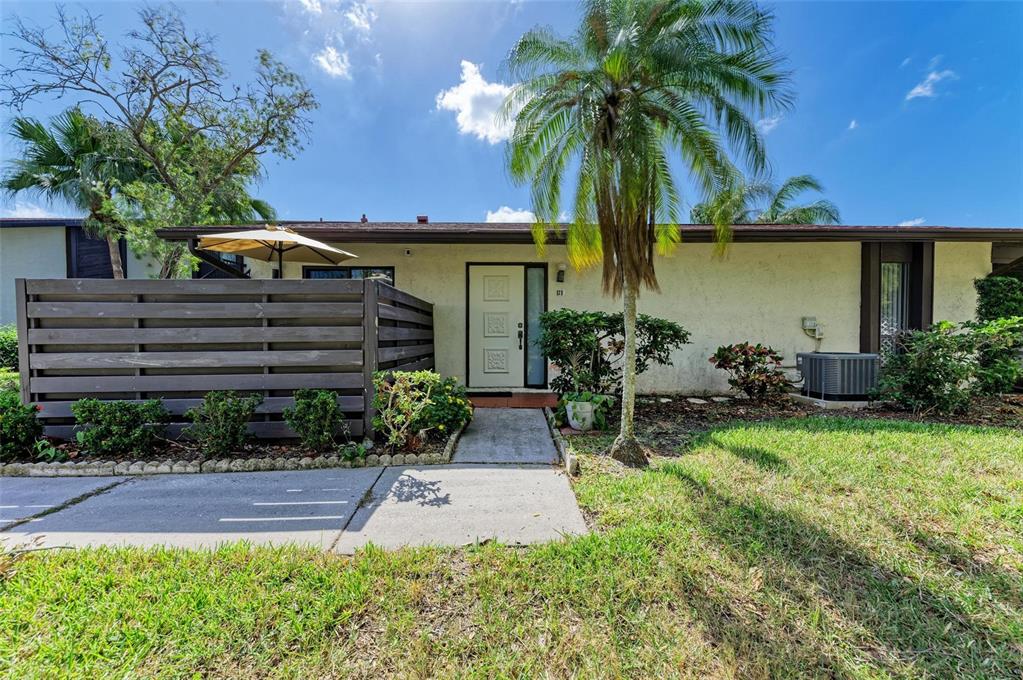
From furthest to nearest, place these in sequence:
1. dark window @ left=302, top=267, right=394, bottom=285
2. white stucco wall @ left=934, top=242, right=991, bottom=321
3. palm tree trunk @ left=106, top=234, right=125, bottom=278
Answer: palm tree trunk @ left=106, top=234, right=125, bottom=278
dark window @ left=302, top=267, right=394, bottom=285
white stucco wall @ left=934, top=242, right=991, bottom=321

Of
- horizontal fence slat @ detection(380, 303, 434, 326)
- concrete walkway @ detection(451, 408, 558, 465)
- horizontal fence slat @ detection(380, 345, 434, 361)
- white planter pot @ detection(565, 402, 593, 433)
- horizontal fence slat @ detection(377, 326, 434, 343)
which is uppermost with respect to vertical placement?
horizontal fence slat @ detection(380, 303, 434, 326)

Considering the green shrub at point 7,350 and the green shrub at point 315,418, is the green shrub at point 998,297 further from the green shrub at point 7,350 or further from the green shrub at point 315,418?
the green shrub at point 7,350

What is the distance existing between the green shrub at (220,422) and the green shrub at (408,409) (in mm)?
1288

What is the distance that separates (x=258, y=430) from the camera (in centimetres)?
407

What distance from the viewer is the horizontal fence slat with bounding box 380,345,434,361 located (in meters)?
4.41

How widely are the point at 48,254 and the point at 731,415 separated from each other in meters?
19.0

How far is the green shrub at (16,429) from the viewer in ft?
11.9

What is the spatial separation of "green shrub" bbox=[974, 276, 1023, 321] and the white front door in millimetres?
8385

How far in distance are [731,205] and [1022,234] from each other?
6.45 meters

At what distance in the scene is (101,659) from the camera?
1.59 m

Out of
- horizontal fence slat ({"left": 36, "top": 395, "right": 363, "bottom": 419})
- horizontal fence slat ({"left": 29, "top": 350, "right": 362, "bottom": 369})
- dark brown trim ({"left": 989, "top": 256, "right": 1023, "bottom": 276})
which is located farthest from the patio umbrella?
dark brown trim ({"left": 989, "top": 256, "right": 1023, "bottom": 276})

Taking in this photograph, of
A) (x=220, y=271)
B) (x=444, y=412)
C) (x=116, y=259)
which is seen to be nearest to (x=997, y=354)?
(x=444, y=412)

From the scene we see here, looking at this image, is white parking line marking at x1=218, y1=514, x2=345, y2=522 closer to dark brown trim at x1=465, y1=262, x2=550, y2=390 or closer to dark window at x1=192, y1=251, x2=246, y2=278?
dark brown trim at x1=465, y1=262, x2=550, y2=390

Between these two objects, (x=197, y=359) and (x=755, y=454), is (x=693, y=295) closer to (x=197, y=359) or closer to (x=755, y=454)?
(x=755, y=454)
